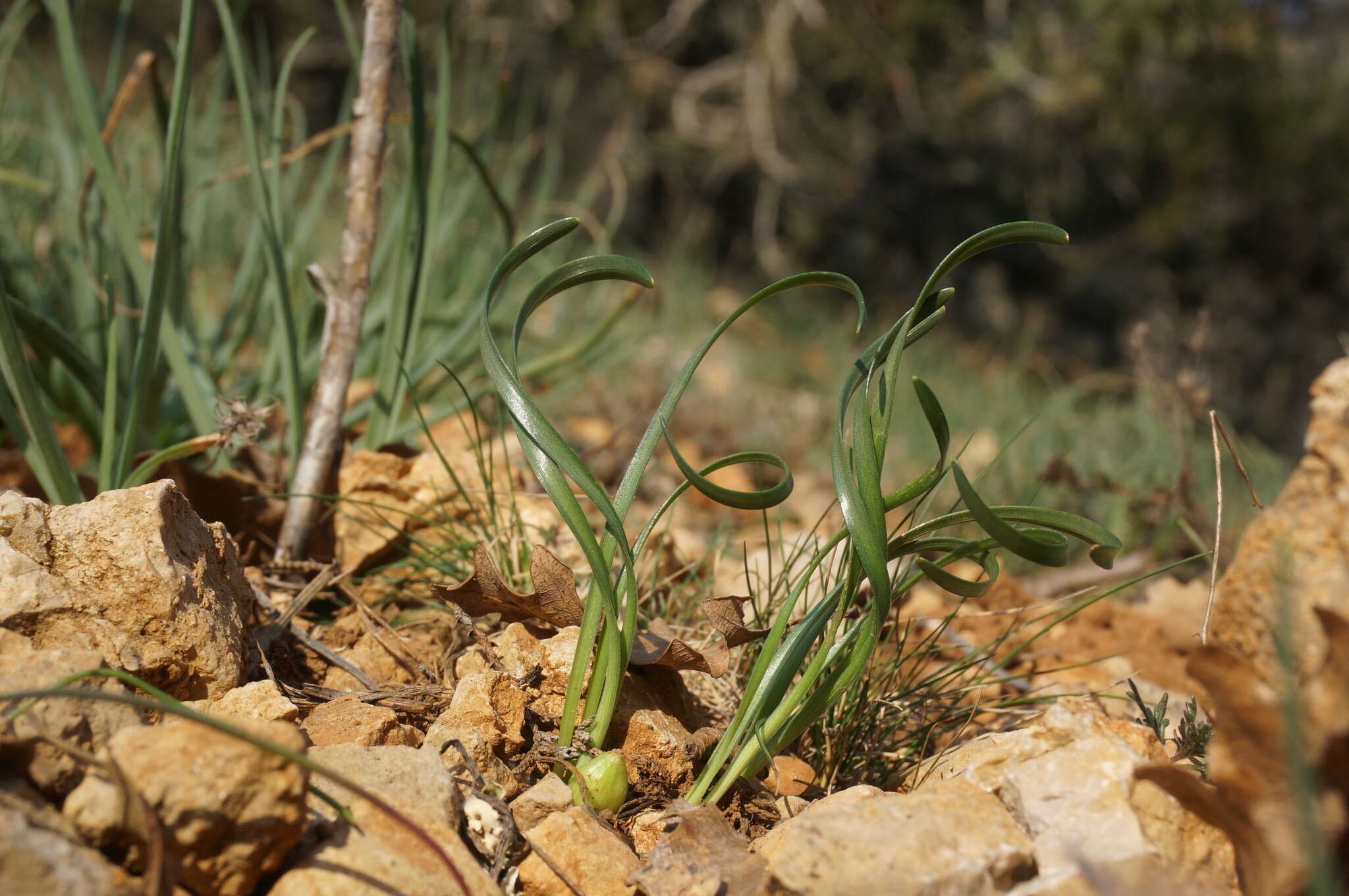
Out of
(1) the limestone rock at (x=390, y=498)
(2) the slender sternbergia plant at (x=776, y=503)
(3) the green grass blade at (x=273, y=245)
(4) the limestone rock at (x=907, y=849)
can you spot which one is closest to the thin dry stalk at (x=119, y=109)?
(3) the green grass blade at (x=273, y=245)

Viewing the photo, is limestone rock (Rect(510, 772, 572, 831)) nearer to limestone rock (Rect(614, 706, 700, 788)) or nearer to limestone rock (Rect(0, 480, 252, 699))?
limestone rock (Rect(614, 706, 700, 788))

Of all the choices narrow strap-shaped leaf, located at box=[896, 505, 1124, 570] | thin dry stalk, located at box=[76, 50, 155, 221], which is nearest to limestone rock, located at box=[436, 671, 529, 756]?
narrow strap-shaped leaf, located at box=[896, 505, 1124, 570]

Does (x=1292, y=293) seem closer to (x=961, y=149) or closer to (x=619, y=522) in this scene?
(x=961, y=149)

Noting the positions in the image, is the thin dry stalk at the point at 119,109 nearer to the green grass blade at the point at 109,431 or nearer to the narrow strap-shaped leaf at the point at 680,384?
the green grass blade at the point at 109,431

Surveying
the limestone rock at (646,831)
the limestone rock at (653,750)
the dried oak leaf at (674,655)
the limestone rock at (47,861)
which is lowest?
the limestone rock at (646,831)

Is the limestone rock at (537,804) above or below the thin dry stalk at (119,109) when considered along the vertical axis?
below

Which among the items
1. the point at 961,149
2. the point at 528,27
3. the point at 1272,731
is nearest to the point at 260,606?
the point at 1272,731
